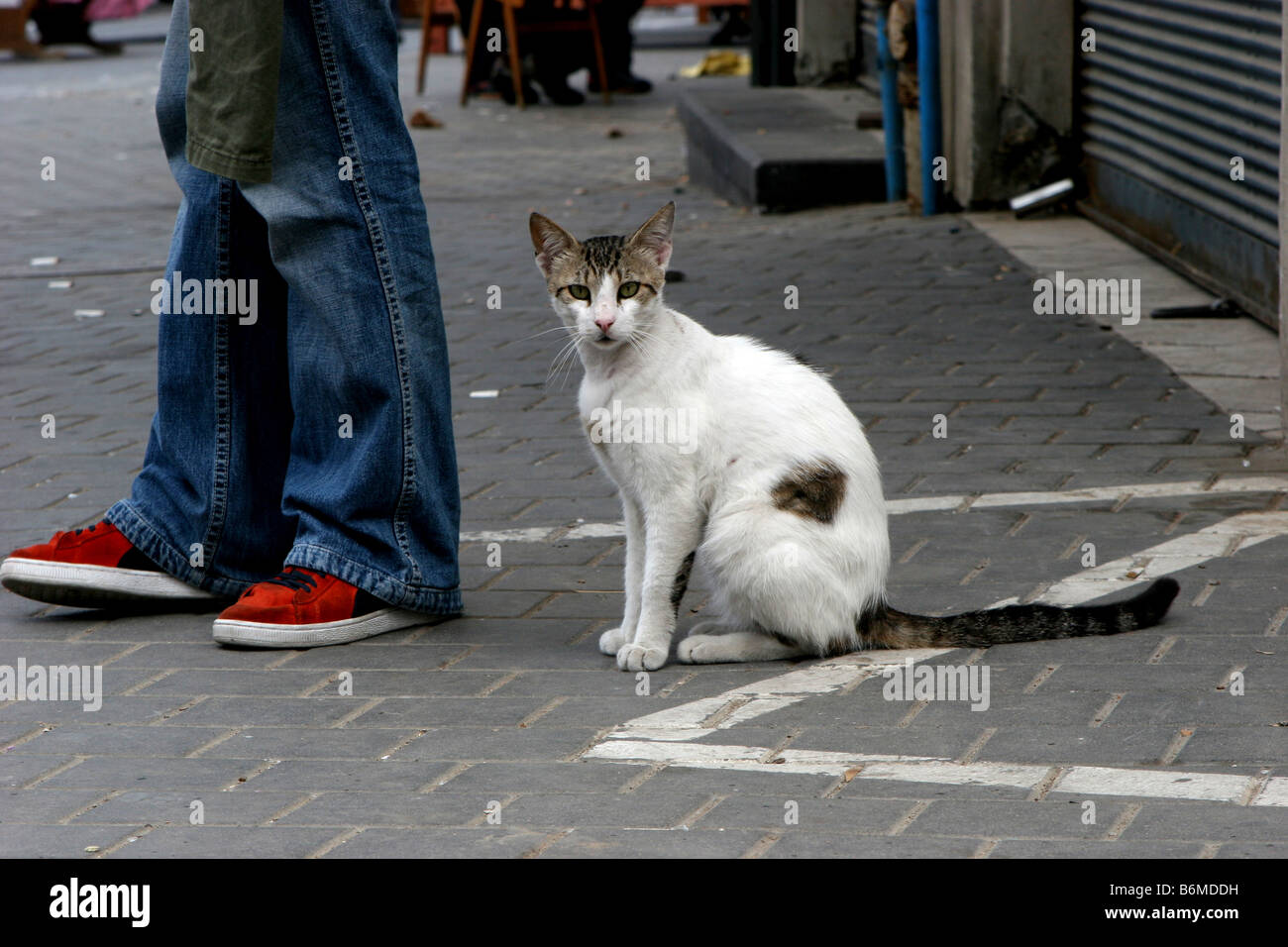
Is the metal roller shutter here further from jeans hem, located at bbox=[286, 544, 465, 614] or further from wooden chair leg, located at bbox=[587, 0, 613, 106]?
wooden chair leg, located at bbox=[587, 0, 613, 106]

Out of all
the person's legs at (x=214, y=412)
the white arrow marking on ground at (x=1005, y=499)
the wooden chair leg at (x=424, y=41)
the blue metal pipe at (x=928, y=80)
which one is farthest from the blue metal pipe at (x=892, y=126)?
the wooden chair leg at (x=424, y=41)

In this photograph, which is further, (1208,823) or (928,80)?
(928,80)

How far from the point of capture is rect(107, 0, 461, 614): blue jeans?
4.00 meters

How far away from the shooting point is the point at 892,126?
10.5m

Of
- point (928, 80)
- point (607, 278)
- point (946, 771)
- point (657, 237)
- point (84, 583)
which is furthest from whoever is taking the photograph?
point (928, 80)

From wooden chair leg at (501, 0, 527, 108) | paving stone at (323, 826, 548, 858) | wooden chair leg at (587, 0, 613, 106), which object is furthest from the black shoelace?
wooden chair leg at (587, 0, 613, 106)

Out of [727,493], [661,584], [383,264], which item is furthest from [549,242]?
[661,584]

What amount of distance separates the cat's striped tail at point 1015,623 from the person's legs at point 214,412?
5.08 feet

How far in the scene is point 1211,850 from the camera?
277 centimetres

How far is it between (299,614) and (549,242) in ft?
3.40

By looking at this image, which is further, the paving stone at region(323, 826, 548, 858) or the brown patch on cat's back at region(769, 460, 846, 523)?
the brown patch on cat's back at region(769, 460, 846, 523)

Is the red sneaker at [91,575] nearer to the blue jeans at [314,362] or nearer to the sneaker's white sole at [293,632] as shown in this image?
the blue jeans at [314,362]

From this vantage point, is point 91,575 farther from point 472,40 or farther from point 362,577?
point 472,40

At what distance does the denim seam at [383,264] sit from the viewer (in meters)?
→ 3.98
